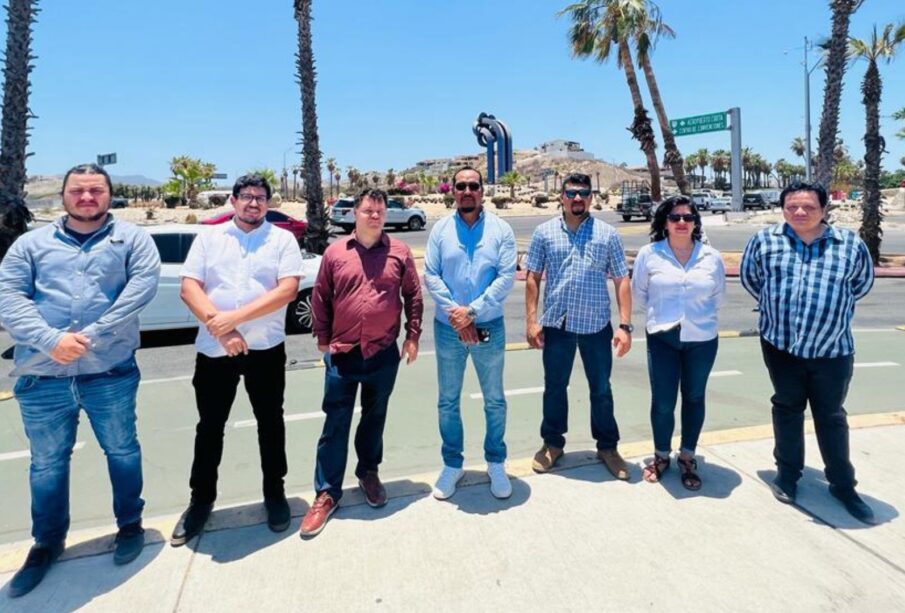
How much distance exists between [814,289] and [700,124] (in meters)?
39.4

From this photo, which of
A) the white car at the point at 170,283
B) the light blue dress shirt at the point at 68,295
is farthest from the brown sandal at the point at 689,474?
the white car at the point at 170,283

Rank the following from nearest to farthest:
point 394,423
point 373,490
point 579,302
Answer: point 373,490 → point 579,302 → point 394,423

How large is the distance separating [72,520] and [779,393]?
13.1 feet

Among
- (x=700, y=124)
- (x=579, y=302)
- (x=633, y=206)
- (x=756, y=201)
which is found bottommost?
(x=579, y=302)

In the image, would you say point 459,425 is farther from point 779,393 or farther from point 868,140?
point 868,140

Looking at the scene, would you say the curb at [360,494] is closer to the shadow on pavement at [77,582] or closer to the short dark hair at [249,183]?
the shadow on pavement at [77,582]

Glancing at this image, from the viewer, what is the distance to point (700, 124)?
38375 millimetres

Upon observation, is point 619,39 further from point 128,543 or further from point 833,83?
point 128,543

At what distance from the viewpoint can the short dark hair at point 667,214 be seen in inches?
140

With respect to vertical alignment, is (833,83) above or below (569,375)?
above

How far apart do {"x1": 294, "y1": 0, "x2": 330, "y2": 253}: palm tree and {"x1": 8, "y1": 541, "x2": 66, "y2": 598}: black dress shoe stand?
485 inches

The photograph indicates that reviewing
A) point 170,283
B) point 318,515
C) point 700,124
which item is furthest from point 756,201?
point 318,515

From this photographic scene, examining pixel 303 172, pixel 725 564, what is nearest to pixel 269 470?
pixel 725 564

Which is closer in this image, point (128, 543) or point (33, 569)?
point (33, 569)
